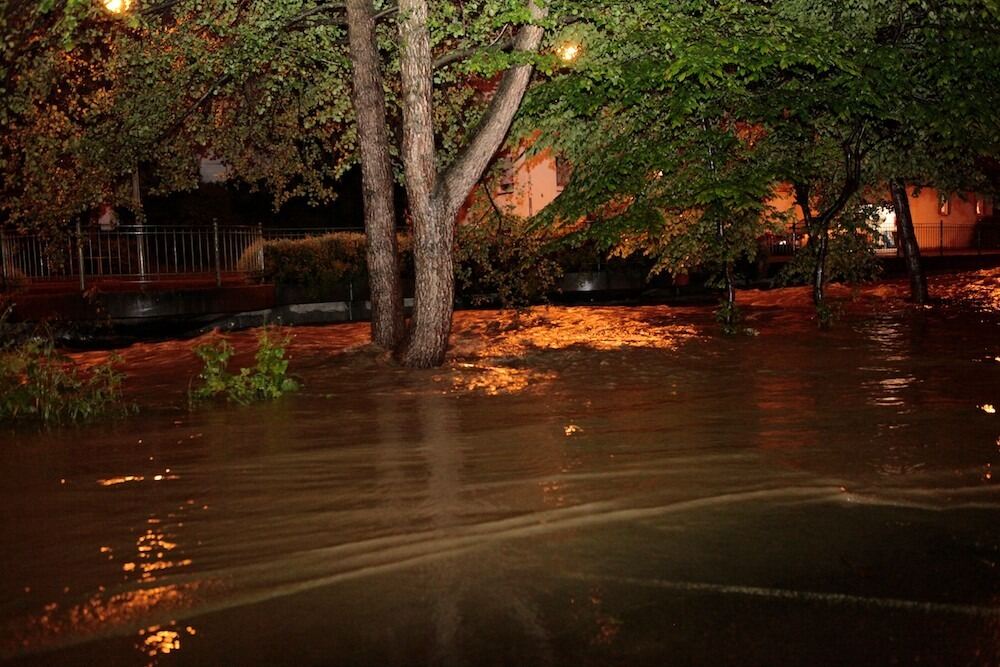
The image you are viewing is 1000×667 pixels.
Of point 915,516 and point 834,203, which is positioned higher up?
point 834,203

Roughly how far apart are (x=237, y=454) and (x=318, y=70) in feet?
30.3

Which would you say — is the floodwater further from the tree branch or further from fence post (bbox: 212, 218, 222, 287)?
fence post (bbox: 212, 218, 222, 287)

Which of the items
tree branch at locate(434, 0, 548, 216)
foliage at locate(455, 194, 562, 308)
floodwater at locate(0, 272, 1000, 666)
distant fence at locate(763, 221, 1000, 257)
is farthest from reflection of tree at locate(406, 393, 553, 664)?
distant fence at locate(763, 221, 1000, 257)

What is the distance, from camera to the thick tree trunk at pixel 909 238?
2050 centimetres

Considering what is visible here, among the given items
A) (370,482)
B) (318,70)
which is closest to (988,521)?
(370,482)

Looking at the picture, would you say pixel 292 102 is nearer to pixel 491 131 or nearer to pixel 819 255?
pixel 491 131

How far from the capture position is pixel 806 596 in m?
4.98

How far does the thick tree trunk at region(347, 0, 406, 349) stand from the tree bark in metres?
1.33

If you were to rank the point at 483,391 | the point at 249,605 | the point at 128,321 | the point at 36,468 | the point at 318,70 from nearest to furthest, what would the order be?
1. the point at 249,605
2. the point at 36,468
3. the point at 483,391
4. the point at 318,70
5. the point at 128,321

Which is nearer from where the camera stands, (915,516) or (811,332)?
(915,516)

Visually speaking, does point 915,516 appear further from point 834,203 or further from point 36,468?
point 834,203

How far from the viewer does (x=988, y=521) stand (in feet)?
20.0

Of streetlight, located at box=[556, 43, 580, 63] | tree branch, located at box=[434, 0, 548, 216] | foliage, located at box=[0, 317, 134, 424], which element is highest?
streetlight, located at box=[556, 43, 580, 63]

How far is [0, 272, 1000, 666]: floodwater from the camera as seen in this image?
459 centimetres
